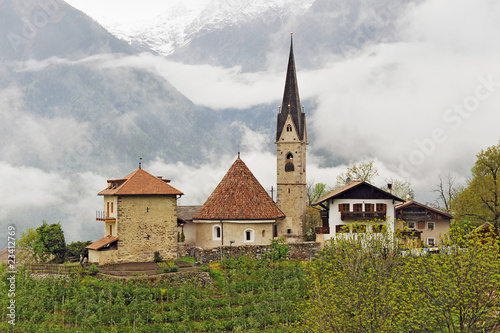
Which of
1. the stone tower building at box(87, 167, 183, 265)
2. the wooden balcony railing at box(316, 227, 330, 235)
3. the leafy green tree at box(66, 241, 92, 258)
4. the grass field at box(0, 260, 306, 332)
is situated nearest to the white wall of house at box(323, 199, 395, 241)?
the wooden balcony railing at box(316, 227, 330, 235)

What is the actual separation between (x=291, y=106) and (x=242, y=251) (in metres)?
18.1

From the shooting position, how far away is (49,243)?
39.7 metres

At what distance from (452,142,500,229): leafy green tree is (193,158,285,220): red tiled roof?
1834 centimetres

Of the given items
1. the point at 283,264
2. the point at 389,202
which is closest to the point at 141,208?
the point at 283,264

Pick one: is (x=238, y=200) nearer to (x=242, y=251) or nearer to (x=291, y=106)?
(x=242, y=251)

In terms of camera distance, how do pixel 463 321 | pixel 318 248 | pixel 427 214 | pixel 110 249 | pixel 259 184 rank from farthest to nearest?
pixel 427 214 → pixel 259 184 → pixel 318 248 → pixel 110 249 → pixel 463 321

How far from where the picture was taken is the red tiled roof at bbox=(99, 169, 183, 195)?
3953 centimetres

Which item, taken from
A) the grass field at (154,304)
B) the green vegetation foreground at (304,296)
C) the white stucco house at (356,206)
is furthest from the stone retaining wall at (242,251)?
the white stucco house at (356,206)

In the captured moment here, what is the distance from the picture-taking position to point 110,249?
127 feet

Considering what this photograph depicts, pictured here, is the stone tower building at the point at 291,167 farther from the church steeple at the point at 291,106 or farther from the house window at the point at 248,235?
the house window at the point at 248,235

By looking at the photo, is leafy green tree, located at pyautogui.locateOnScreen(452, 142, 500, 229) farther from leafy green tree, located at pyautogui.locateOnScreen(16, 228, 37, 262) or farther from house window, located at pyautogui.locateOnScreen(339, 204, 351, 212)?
leafy green tree, located at pyautogui.locateOnScreen(16, 228, 37, 262)

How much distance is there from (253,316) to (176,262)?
10748 millimetres

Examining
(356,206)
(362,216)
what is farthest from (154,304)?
(356,206)

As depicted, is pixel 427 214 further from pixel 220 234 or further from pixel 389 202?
pixel 220 234
